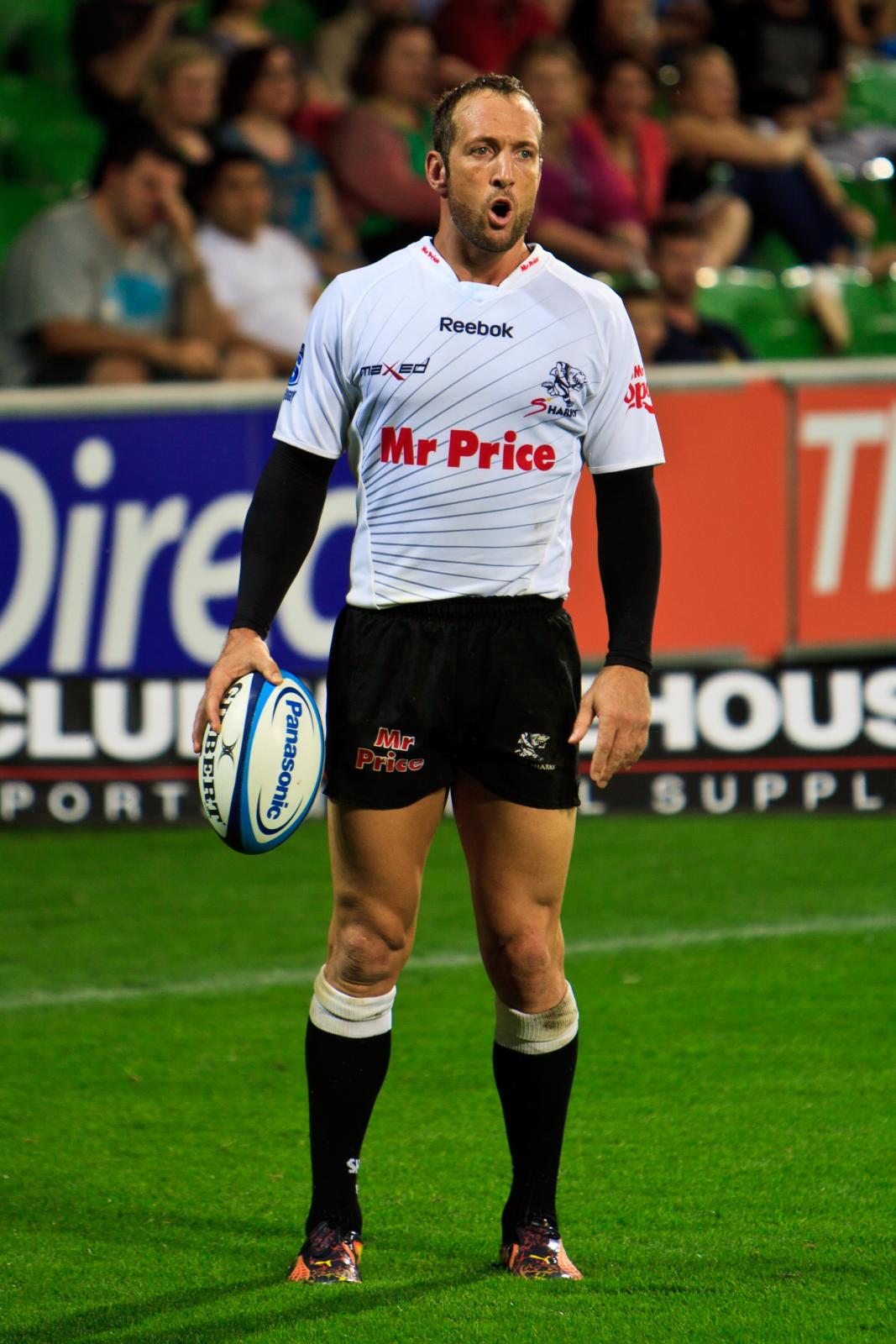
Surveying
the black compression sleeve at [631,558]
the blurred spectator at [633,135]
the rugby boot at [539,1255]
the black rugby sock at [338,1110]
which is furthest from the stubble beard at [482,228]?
the blurred spectator at [633,135]

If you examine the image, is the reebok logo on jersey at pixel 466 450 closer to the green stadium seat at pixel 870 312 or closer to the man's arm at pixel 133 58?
the man's arm at pixel 133 58

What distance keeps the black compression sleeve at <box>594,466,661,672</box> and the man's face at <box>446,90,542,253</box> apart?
485 millimetres

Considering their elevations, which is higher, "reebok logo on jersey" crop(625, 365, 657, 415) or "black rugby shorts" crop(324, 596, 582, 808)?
"reebok logo on jersey" crop(625, 365, 657, 415)

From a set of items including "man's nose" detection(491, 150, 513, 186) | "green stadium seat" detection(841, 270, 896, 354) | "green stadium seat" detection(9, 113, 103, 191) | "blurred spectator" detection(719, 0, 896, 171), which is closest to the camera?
"man's nose" detection(491, 150, 513, 186)

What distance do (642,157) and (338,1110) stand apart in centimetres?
860

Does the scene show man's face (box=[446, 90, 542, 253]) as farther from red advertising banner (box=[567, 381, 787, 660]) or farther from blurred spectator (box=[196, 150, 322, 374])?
blurred spectator (box=[196, 150, 322, 374])

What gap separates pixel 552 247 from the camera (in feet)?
33.4

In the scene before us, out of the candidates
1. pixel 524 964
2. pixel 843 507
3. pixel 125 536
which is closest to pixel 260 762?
pixel 524 964

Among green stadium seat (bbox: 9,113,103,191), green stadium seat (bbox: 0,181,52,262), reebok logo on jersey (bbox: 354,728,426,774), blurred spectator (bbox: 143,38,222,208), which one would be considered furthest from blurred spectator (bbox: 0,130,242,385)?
reebok logo on jersey (bbox: 354,728,426,774)

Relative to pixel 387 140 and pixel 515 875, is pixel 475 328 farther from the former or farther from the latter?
pixel 387 140

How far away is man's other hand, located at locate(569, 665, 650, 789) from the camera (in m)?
3.43

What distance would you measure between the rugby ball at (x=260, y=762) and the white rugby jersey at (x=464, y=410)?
23 cm

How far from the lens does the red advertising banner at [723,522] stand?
777 centimetres

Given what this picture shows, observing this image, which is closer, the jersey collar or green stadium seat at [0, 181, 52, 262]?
the jersey collar
